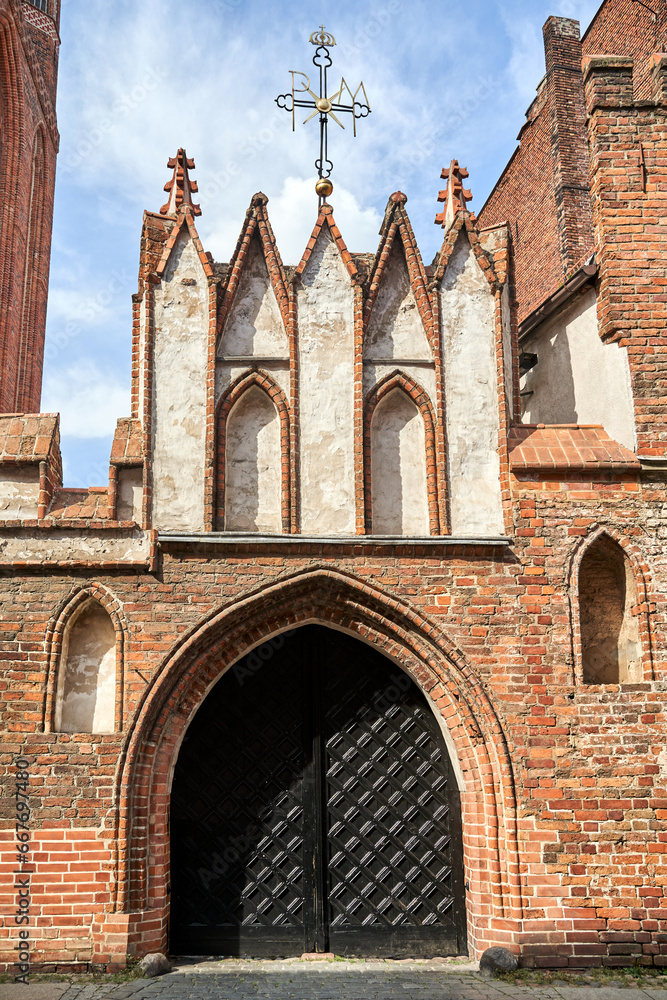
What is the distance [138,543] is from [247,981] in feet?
10.9

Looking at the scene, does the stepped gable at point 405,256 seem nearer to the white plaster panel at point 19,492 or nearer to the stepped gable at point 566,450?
the stepped gable at point 566,450

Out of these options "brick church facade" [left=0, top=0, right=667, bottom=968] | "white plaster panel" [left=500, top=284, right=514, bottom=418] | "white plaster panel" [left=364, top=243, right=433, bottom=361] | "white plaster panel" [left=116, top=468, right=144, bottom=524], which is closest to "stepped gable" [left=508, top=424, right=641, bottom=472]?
"brick church facade" [left=0, top=0, right=667, bottom=968]

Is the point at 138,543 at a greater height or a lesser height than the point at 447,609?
greater

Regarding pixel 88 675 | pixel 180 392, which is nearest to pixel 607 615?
pixel 180 392

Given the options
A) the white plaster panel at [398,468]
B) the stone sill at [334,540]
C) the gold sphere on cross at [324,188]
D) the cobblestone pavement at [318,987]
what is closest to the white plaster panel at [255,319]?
the gold sphere on cross at [324,188]

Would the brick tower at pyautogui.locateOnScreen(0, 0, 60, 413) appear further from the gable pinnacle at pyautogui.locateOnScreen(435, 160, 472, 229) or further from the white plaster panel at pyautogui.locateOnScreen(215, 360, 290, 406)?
the gable pinnacle at pyautogui.locateOnScreen(435, 160, 472, 229)

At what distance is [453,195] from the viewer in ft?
27.3

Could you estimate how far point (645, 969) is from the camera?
655cm

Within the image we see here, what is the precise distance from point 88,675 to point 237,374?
2.72m

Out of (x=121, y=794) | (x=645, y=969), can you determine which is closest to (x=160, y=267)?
(x=121, y=794)

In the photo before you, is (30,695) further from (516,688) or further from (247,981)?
(516,688)

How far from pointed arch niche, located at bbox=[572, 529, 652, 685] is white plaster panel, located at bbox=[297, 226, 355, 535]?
1.98 metres

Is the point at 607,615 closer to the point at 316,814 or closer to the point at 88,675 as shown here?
the point at 316,814

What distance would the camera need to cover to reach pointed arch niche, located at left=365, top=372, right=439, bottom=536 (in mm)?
7488
